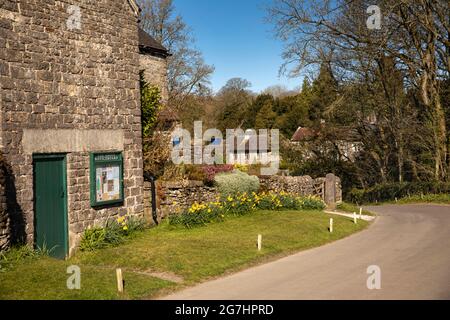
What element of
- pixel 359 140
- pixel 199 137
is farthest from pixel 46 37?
pixel 359 140

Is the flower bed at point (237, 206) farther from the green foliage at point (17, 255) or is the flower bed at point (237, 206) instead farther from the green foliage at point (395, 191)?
the green foliage at point (395, 191)

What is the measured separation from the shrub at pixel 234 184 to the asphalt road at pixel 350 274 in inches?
223

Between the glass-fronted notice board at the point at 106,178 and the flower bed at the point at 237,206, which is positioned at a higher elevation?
the glass-fronted notice board at the point at 106,178

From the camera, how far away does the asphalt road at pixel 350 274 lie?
9.30 m

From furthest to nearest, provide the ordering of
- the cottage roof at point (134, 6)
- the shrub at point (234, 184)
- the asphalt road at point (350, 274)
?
1. the shrub at point (234, 184)
2. the cottage roof at point (134, 6)
3. the asphalt road at point (350, 274)

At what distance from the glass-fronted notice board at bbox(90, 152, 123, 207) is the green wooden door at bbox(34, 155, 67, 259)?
97 centimetres

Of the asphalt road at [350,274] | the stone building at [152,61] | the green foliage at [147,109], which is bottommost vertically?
the asphalt road at [350,274]

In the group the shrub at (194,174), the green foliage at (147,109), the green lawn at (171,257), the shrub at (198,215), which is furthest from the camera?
the shrub at (194,174)

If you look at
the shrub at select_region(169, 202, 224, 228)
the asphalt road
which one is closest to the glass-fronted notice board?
the shrub at select_region(169, 202, 224, 228)

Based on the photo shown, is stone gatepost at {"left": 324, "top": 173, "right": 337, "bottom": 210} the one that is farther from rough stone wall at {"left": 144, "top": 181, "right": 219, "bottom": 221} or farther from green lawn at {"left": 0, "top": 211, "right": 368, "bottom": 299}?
rough stone wall at {"left": 144, "top": 181, "right": 219, "bottom": 221}

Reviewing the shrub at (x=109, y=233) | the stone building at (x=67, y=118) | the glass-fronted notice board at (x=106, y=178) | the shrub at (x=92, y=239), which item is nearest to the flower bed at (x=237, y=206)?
the stone building at (x=67, y=118)

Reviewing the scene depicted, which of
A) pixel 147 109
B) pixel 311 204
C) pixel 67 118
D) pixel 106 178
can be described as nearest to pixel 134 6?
pixel 147 109
